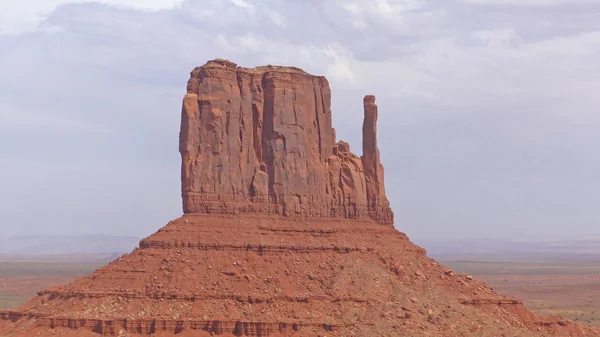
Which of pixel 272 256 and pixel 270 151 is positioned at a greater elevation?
pixel 270 151

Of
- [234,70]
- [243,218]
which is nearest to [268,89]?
[234,70]

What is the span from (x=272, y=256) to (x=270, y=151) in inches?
329

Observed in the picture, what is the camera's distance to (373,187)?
9831cm

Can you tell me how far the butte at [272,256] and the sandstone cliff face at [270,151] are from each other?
0.09 m

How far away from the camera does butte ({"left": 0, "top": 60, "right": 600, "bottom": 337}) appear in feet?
269

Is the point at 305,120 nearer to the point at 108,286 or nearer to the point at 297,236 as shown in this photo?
the point at 297,236

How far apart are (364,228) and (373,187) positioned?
4.28 m

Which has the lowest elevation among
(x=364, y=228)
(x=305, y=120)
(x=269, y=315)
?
(x=269, y=315)

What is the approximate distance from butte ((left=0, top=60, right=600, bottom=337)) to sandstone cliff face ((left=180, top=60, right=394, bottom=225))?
9 centimetres

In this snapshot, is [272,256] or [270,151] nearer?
[272,256]

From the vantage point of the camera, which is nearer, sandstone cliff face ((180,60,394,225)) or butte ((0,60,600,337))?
butte ((0,60,600,337))

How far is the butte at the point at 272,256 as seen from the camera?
8188cm

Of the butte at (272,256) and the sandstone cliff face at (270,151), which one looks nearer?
the butte at (272,256)

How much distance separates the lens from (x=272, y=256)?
87688 mm
